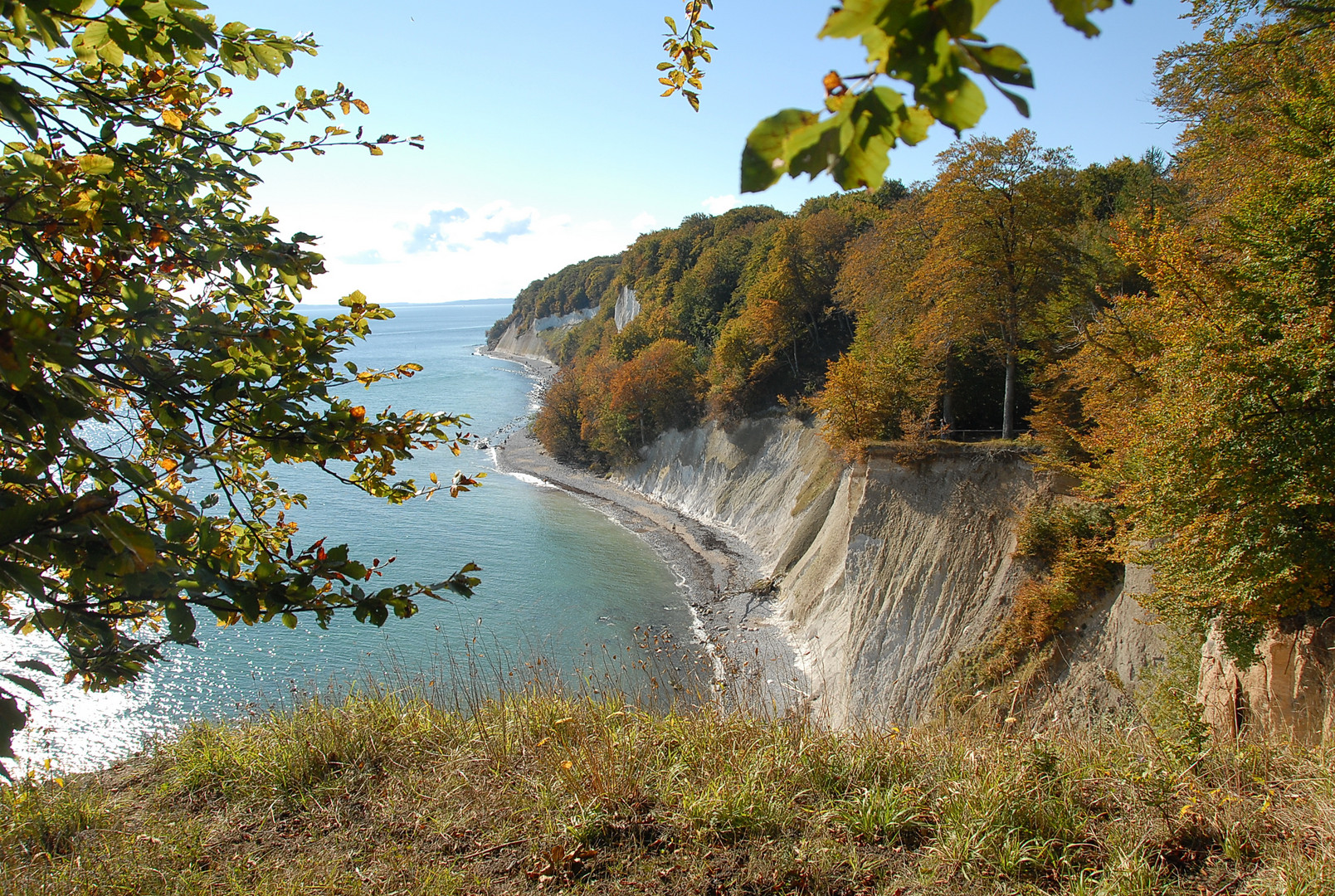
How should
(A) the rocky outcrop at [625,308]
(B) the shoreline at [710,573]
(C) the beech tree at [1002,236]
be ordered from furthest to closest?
(A) the rocky outcrop at [625,308]
(B) the shoreline at [710,573]
(C) the beech tree at [1002,236]

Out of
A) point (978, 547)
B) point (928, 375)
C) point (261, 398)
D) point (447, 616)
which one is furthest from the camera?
point (447, 616)

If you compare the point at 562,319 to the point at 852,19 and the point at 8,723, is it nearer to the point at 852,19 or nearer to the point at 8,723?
the point at 8,723

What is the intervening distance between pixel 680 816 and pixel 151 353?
11.5ft

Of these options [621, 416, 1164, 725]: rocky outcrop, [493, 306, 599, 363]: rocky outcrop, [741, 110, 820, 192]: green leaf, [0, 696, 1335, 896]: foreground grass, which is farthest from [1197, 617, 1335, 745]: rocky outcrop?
[493, 306, 599, 363]: rocky outcrop

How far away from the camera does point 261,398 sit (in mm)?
2838

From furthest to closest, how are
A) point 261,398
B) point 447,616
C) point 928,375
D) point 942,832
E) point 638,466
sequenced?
point 638,466, point 447,616, point 928,375, point 942,832, point 261,398

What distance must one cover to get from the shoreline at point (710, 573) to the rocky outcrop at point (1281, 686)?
526 cm

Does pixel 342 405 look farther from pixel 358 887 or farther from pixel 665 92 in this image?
pixel 358 887

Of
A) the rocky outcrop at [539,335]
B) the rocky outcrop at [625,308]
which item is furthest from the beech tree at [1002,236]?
the rocky outcrop at [539,335]

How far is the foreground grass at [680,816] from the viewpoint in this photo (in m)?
3.51

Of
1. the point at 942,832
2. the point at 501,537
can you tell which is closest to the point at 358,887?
the point at 942,832

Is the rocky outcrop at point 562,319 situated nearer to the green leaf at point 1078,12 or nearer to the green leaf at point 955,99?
the green leaf at point 955,99

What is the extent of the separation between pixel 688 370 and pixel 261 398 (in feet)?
133

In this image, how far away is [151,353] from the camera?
2.99m
